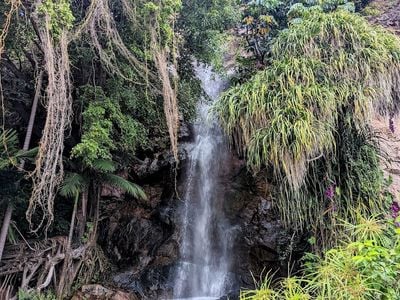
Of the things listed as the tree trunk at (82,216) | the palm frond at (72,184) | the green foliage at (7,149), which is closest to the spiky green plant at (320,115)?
the palm frond at (72,184)

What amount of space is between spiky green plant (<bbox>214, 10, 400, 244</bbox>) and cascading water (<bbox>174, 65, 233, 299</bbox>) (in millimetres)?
1042

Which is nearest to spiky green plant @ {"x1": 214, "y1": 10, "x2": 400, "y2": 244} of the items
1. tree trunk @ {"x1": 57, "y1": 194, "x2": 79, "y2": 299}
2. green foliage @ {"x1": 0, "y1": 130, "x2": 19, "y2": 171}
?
tree trunk @ {"x1": 57, "y1": 194, "x2": 79, "y2": 299}

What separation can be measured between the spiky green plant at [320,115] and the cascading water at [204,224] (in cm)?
104

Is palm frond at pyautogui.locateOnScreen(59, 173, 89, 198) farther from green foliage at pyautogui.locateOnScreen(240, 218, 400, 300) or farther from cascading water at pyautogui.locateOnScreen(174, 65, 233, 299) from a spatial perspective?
green foliage at pyautogui.locateOnScreen(240, 218, 400, 300)

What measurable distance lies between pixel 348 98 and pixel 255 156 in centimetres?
128

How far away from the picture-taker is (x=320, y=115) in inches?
153

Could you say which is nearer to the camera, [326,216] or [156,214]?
[326,216]

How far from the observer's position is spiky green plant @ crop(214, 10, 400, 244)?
3.78 metres

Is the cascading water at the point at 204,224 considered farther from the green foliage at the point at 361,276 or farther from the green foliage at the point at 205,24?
the green foliage at the point at 361,276

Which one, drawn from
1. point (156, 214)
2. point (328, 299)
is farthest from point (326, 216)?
point (156, 214)

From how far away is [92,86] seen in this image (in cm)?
422

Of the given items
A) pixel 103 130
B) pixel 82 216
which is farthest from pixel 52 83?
pixel 82 216

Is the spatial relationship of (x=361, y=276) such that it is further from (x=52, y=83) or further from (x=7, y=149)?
(x=7, y=149)

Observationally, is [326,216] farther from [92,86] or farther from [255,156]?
[92,86]
